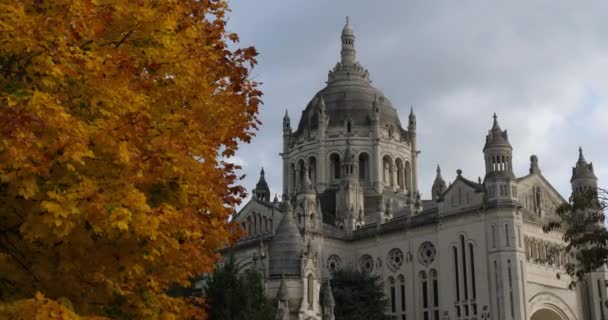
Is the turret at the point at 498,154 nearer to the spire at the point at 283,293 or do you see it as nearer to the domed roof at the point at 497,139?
the domed roof at the point at 497,139

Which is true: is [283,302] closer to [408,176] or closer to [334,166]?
[334,166]

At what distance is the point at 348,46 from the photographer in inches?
3342

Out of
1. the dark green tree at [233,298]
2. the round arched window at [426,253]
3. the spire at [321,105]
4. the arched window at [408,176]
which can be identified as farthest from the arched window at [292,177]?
the dark green tree at [233,298]

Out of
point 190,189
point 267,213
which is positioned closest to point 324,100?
point 267,213

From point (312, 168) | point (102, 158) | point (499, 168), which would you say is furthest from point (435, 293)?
point (102, 158)

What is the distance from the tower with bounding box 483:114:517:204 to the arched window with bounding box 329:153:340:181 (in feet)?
64.5

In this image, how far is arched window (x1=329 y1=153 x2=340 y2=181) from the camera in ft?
243

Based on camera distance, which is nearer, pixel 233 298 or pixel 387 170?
pixel 233 298

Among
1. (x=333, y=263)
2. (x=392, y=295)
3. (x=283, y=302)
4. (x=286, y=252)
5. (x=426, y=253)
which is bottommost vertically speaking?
(x=283, y=302)

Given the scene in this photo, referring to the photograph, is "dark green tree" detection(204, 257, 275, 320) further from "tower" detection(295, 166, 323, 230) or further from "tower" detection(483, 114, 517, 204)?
"tower" detection(295, 166, 323, 230)

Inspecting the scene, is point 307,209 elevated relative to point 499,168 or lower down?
lower down

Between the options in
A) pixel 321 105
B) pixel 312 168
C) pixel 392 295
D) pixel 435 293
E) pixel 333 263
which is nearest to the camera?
pixel 435 293

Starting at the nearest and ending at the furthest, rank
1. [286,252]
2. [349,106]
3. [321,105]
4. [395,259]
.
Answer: [286,252] < [395,259] < [321,105] < [349,106]

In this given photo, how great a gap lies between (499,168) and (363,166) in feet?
65.1
